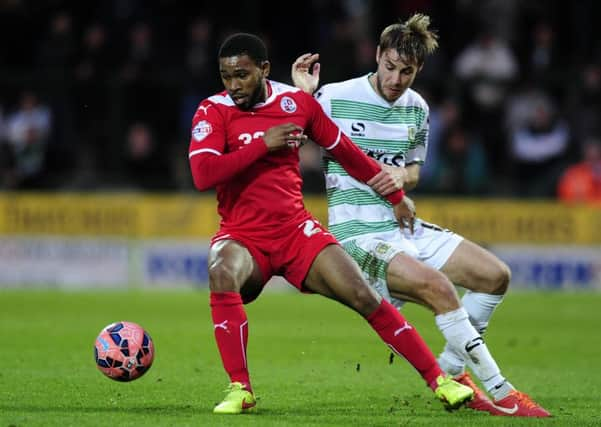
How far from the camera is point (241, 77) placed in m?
6.77

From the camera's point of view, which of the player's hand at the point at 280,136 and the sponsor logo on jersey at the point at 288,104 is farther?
the sponsor logo on jersey at the point at 288,104

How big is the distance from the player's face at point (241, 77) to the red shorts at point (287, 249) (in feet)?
Answer: 2.53

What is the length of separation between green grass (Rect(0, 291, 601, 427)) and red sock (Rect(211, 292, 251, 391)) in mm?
Result: 310

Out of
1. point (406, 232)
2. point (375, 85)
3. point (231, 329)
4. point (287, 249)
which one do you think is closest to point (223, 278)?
point (231, 329)

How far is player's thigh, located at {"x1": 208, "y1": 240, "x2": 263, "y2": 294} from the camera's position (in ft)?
22.0

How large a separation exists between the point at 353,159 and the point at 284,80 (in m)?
11.3

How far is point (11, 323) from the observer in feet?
40.6

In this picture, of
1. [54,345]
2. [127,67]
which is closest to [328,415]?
[54,345]

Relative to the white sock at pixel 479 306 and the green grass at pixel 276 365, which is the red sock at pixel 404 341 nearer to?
the green grass at pixel 276 365

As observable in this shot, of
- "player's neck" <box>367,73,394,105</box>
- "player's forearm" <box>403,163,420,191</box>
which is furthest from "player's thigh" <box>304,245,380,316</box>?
"player's neck" <box>367,73,394,105</box>

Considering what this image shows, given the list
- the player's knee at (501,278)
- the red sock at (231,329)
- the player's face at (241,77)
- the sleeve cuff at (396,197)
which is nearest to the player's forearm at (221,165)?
the player's face at (241,77)

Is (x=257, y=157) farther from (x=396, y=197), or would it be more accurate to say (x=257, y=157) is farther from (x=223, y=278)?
(x=396, y=197)

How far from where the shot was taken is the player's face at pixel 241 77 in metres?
6.73

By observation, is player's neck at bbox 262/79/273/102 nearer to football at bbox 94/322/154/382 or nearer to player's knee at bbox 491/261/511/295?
football at bbox 94/322/154/382
